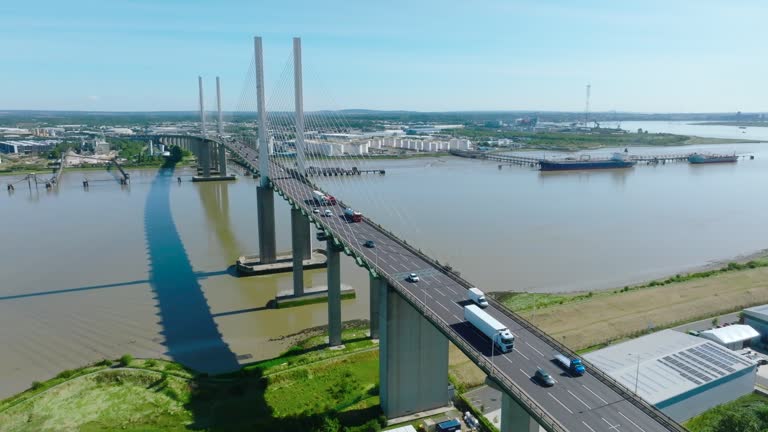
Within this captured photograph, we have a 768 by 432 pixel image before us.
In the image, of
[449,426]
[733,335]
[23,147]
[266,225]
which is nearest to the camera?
[449,426]

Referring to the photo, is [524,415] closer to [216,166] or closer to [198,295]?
[198,295]

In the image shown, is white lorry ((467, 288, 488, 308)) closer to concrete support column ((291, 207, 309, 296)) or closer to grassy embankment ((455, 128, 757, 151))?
concrete support column ((291, 207, 309, 296))

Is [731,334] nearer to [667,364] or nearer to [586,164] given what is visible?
[667,364]

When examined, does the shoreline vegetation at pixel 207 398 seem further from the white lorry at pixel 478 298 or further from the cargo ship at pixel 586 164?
the cargo ship at pixel 586 164

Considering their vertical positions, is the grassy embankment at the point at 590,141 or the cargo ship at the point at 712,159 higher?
the grassy embankment at the point at 590,141

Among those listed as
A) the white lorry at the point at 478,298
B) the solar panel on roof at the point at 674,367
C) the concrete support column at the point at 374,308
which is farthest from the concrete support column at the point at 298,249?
the solar panel on roof at the point at 674,367

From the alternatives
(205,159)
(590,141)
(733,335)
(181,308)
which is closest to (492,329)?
(733,335)

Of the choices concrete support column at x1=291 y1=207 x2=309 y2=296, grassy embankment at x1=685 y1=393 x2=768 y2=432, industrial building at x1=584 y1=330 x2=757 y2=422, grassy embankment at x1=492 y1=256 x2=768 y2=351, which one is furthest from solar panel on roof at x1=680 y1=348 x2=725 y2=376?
concrete support column at x1=291 y1=207 x2=309 y2=296
